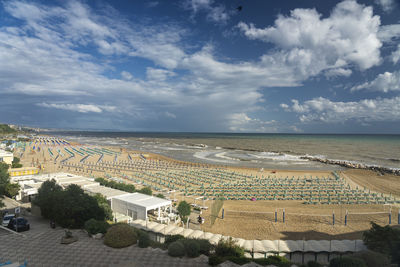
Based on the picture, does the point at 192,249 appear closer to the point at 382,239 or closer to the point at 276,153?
the point at 382,239

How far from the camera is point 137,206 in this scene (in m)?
13.2

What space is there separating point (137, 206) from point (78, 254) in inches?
187

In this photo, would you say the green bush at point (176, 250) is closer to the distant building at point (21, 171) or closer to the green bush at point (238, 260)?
the green bush at point (238, 260)

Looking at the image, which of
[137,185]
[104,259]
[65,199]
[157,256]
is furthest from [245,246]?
[137,185]

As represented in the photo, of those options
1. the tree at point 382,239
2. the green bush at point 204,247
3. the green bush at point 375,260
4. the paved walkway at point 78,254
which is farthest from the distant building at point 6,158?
the tree at point 382,239

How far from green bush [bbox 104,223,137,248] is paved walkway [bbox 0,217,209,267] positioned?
198 mm

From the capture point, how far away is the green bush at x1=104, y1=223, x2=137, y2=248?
9073mm

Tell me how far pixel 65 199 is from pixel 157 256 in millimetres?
6126

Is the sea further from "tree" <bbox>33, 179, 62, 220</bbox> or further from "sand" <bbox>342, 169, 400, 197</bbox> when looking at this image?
"tree" <bbox>33, 179, 62, 220</bbox>

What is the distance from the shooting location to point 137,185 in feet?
78.8

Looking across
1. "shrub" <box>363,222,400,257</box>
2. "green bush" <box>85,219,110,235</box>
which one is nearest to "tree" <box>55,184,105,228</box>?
"green bush" <box>85,219,110,235</box>

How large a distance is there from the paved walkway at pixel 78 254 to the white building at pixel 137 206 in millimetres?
3261

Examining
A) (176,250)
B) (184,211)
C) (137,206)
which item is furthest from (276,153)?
(176,250)

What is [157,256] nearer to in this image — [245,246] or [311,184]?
[245,246]
